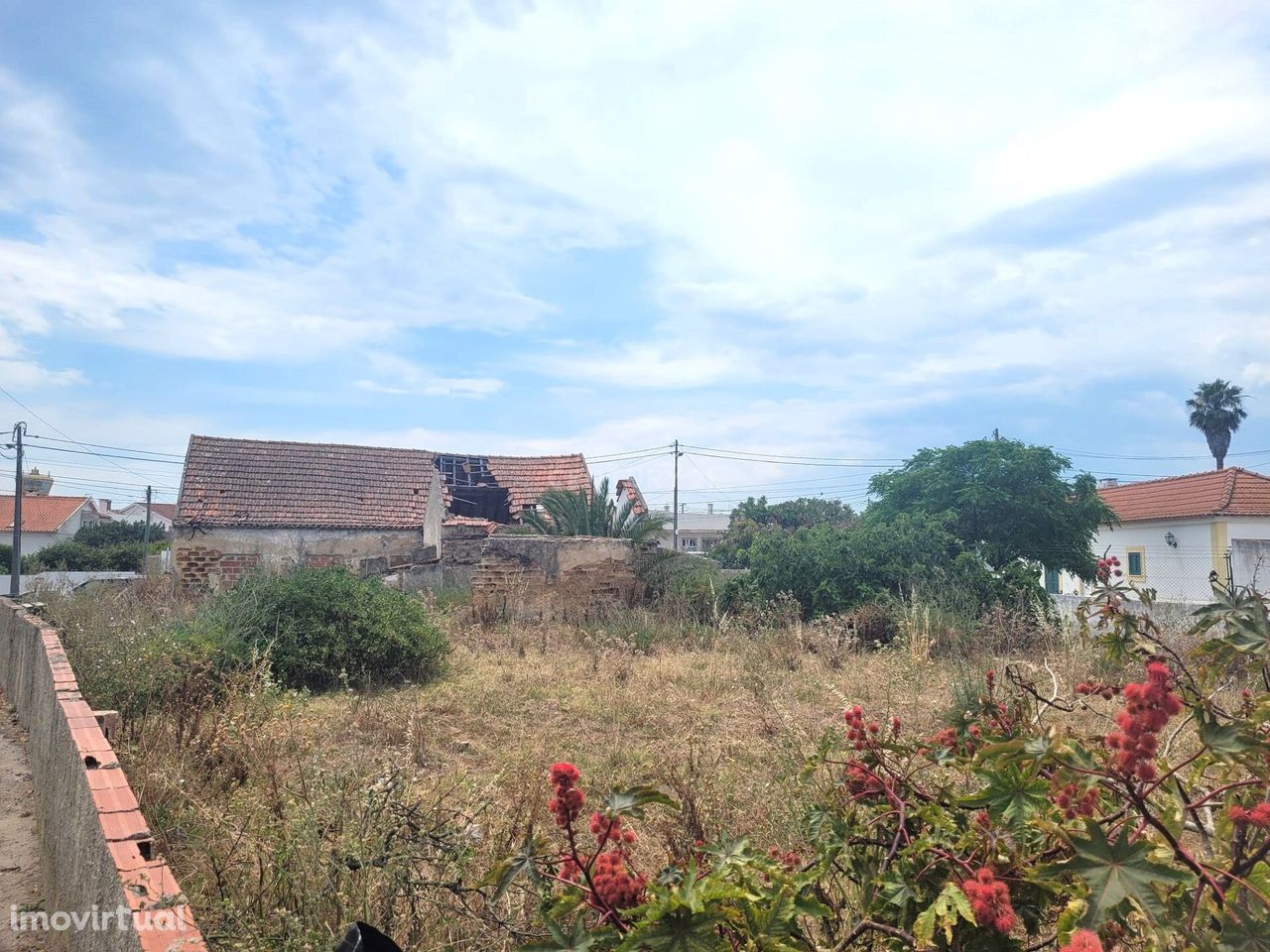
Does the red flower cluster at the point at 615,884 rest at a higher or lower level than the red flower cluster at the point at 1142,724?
lower

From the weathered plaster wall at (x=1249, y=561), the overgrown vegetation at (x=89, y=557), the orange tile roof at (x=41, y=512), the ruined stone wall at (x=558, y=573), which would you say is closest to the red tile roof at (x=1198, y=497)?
the weathered plaster wall at (x=1249, y=561)

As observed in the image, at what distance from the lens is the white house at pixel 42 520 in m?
50.1

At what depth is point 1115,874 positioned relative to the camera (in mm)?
1318

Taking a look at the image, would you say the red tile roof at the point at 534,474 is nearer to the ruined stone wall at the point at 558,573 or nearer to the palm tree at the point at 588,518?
the palm tree at the point at 588,518

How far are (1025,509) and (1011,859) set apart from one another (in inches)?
730

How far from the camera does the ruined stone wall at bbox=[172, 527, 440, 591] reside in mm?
18172

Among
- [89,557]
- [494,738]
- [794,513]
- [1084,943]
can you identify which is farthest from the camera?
[794,513]

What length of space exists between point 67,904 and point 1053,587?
2905cm

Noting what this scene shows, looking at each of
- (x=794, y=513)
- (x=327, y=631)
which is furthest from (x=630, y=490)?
(x=794, y=513)

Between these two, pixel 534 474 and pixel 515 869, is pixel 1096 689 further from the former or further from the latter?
pixel 534 474

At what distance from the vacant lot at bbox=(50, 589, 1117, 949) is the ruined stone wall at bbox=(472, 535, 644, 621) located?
110 cm

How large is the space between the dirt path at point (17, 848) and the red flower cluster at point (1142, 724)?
12.3ft

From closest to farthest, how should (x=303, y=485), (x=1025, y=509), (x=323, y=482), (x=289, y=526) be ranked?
(x=1025, y=509) → (x=289, y=526) → (x=303, y=485) → (x=323, y=482)

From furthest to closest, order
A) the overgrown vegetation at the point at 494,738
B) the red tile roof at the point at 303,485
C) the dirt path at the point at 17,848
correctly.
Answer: the red tile roof at the point at 303,485, the dirt path at the point at 17,848, the overgrown vegetation at the point at 494,738
